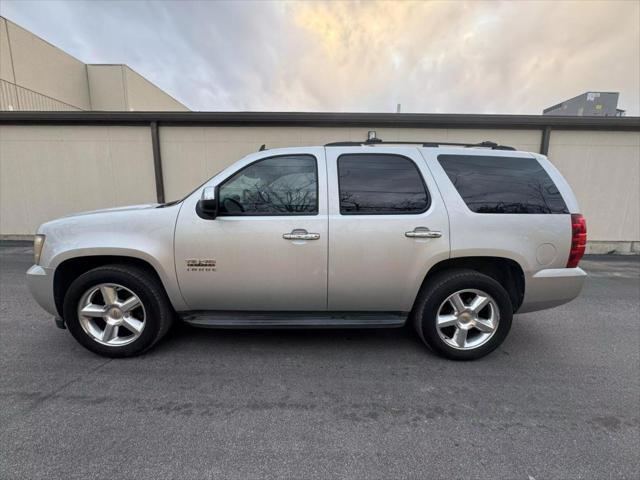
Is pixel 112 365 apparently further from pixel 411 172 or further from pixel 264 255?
pixel 411 172

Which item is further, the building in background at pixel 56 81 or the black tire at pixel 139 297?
the building in background at pixel 56 81

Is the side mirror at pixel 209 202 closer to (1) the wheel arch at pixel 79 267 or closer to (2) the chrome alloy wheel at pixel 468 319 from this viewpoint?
(1) the wheel arch at pixel 79 267

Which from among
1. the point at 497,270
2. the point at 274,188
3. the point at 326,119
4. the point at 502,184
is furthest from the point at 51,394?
the point at 326,119

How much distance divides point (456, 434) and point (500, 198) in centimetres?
198

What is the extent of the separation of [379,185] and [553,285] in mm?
1851

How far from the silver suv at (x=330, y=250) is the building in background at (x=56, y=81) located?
46.5 ft

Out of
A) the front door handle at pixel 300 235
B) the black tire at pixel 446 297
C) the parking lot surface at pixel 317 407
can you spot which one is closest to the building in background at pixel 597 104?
the parking lot surface at pixel 317 407

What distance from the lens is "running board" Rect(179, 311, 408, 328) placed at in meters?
2.78

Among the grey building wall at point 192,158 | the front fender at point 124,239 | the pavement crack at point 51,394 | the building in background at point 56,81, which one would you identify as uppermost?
the building in background at point 56,81

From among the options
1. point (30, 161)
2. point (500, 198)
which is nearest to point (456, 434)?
point (500, 198)

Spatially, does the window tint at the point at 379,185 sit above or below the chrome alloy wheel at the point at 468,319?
above

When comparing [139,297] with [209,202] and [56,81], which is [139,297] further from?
[56,81]

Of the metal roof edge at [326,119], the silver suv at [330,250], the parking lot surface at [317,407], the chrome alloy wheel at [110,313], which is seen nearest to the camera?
the parking lot surface at [317,407]

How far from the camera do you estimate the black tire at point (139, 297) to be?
8.89 ft
